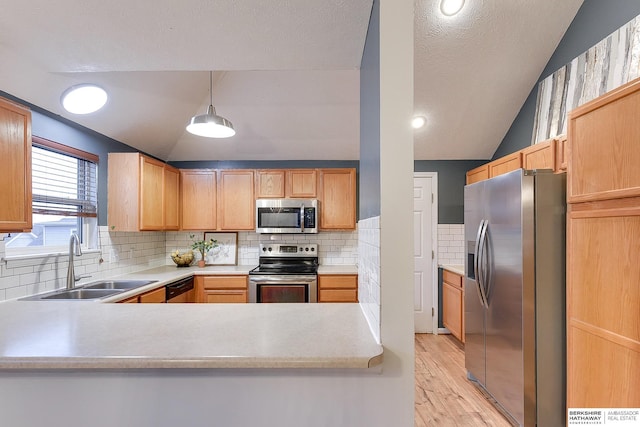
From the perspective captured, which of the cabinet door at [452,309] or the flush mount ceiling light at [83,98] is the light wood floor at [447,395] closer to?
the cabinet door at [452,309]

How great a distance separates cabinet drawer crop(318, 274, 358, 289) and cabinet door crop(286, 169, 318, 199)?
1006 mm

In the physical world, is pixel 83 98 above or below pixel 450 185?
above

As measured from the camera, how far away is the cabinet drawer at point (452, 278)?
11.2 feet

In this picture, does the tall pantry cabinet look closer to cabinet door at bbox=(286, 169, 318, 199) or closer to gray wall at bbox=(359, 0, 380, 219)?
gray wall at bbox=(359, 0, 380, 219)

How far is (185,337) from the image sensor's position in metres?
1.22

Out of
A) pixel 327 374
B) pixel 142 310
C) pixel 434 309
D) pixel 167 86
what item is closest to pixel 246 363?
pixel 327 374

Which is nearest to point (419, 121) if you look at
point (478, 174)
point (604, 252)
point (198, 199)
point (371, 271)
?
point (478, 174)

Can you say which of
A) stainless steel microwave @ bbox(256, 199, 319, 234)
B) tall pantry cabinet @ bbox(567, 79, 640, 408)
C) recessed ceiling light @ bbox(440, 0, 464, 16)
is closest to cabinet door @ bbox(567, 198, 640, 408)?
tall pantry cabinet @ bbox(567, 79, 640, 408)

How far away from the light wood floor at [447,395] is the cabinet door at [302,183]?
86.5 inches

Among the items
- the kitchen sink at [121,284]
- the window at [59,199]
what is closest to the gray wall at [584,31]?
the kitchen sink at [121,284]

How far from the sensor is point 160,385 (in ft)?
3.80

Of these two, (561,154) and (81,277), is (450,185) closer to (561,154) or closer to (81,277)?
(561,154)

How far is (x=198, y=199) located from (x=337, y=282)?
200 cm

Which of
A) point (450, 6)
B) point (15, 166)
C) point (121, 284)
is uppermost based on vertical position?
point (450, 6)
